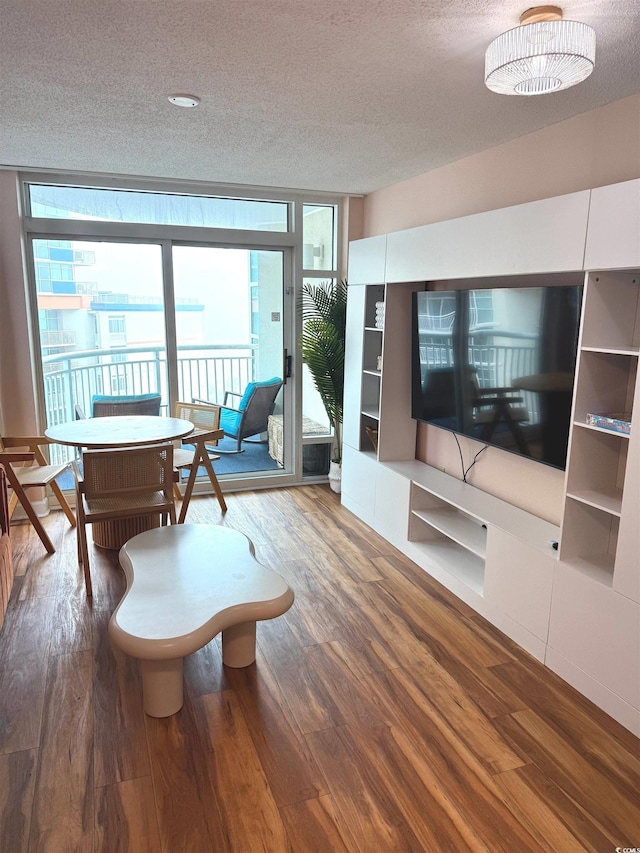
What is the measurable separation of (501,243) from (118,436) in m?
2.48

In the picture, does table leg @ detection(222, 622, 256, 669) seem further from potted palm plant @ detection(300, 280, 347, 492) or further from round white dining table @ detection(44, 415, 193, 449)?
potted palm plant @ detection(300, 280, 347, 492)

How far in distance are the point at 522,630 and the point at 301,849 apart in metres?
1.48

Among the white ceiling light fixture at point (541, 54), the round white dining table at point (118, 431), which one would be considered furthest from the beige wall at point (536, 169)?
the round white dining table at point (118, 431)

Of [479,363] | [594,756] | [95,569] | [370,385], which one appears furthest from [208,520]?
[594,756]

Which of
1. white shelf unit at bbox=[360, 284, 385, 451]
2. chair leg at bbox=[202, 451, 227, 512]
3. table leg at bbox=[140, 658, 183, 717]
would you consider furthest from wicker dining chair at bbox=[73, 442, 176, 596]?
white shelf unit at bbox=[360, 284, 385, 451]

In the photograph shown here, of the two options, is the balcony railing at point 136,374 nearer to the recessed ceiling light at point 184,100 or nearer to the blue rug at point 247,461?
the blue rug at point 247,461

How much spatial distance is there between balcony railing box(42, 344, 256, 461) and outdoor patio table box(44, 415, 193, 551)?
25.7 inches

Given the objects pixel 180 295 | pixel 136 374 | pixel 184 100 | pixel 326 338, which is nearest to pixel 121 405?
pixel 136 374

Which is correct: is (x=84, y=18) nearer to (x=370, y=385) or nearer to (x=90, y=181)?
(x=90, y=181)

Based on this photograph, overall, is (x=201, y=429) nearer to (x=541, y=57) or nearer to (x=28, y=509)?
(x=28, y=509)

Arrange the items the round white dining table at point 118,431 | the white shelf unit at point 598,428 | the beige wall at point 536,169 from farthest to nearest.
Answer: the round white dining table at point 118,431, the beige wall at point 536,169, the white shelf unit at point 598,428

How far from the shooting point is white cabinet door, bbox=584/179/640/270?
2.08m

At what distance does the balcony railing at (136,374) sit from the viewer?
4523 millimetres

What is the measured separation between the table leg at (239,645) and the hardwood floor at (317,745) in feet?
0.19
